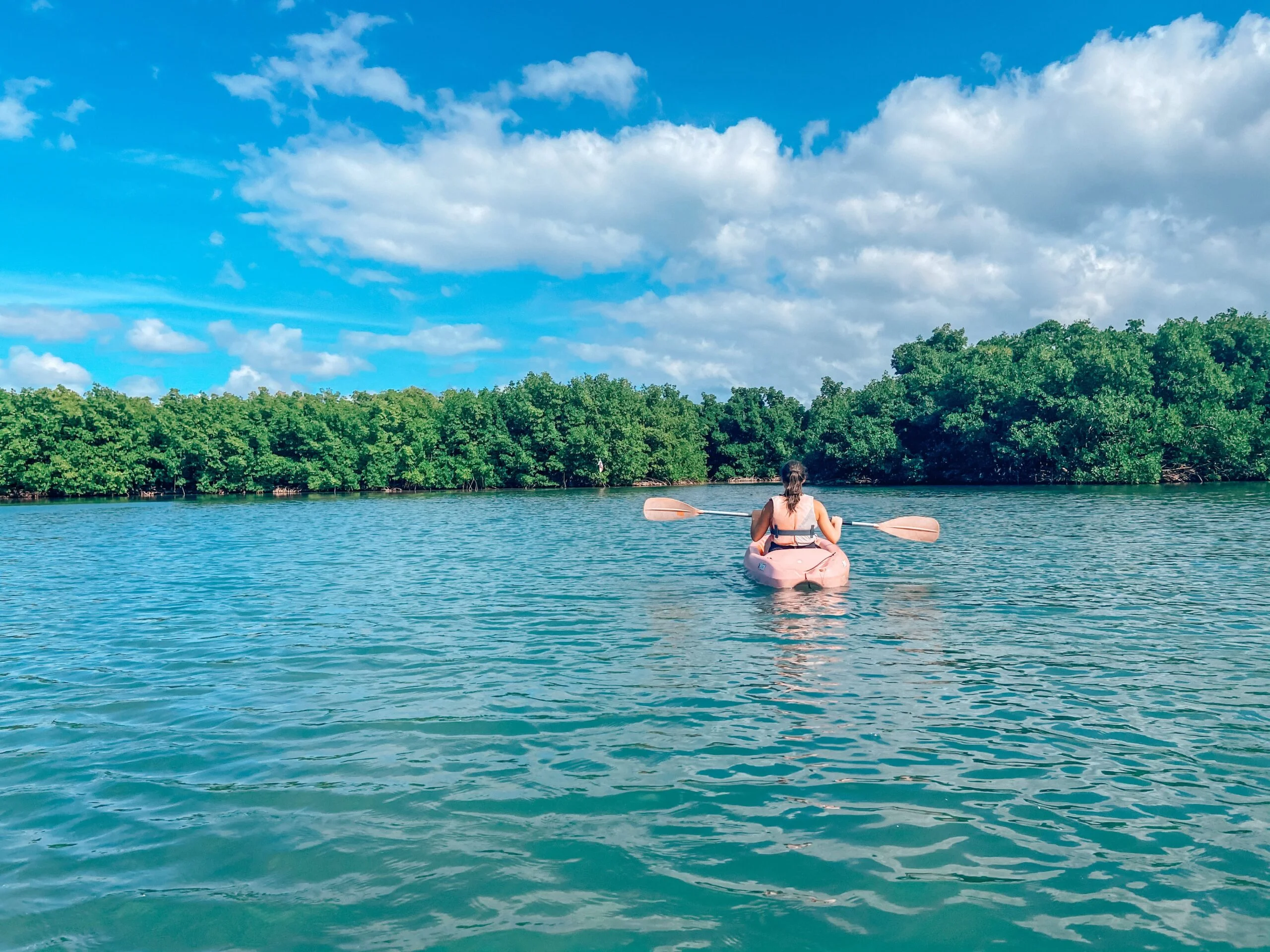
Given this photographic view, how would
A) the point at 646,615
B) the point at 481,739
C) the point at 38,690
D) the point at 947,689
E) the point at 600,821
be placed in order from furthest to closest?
the point at 646,615
the point at 38,690
the point at 947,689
the point at 481,739
the point at 600,821

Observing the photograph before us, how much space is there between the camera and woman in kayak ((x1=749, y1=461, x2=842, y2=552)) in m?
13.8

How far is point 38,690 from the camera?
29.0 ft

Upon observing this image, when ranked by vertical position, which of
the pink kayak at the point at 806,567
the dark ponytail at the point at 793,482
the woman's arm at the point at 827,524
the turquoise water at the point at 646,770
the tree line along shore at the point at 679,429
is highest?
the tree line along shore at the point at 679,429

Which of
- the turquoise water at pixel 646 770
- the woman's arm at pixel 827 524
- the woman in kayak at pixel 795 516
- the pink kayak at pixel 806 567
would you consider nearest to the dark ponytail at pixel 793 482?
the woman in kayak at pixel 795 516

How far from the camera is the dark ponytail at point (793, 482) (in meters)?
13.7

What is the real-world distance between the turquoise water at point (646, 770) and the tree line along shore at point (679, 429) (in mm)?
47284

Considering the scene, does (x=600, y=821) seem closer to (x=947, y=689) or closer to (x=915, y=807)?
(x=915, y=807)

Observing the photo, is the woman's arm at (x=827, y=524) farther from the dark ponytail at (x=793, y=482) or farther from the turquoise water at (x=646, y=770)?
the turquoise water at (x=646, y=770)

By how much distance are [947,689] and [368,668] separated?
6087mm

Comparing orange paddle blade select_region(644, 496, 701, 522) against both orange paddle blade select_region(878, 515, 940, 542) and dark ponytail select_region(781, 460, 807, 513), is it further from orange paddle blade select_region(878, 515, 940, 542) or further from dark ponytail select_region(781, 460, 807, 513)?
dark ponytail select_region(781, 460, 807, 513)

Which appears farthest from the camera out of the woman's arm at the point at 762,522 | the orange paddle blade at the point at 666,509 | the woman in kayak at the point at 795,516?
the orange paddle blade at the point at 666,509

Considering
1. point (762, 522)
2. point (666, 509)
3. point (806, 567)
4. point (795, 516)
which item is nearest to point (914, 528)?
point (762, 522)

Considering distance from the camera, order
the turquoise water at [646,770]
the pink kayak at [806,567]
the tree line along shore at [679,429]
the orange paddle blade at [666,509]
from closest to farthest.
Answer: the turquoise water at [646,770] < the pink kayak at [806,567] < the orange paddle blade at [666,509] < the tree line along shore at [679,429]

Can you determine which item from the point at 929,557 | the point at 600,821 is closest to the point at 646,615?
the point at 600,821
